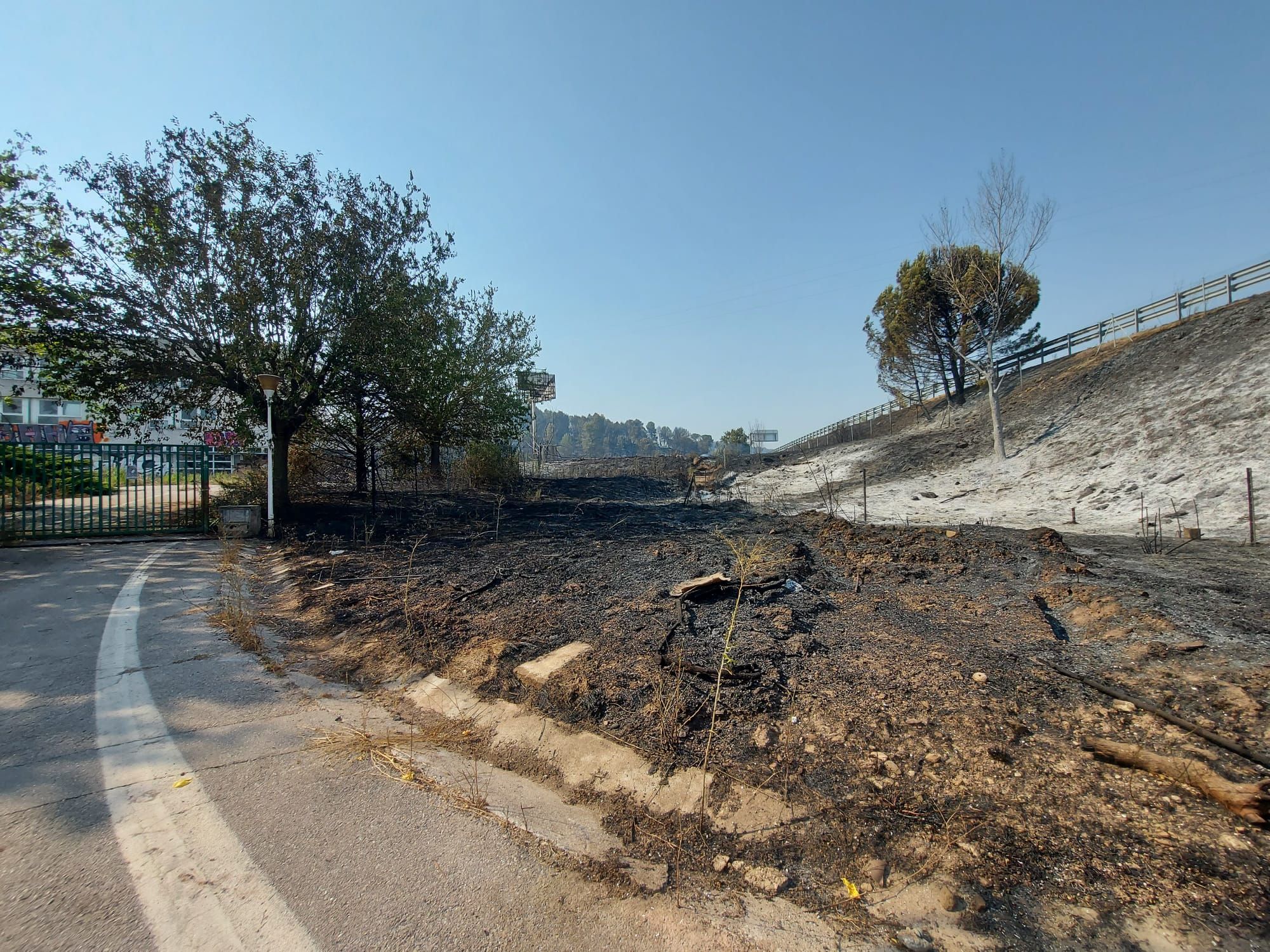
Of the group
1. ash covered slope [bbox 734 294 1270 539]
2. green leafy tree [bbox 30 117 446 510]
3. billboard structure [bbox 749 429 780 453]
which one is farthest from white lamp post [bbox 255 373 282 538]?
billboard structure [bbox 749 429 780 453]

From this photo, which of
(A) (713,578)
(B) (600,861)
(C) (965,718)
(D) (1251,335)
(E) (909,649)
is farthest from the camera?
(D) (1251,335)

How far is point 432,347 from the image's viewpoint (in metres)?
14.4

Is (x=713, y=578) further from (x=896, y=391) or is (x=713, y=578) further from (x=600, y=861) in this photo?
(x=896, y=391)

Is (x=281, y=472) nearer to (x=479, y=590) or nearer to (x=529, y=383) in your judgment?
(x=479, y=590)

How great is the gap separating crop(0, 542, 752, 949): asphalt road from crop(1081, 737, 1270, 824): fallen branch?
2159 mm

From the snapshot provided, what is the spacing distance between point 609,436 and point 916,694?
13532 centimetres

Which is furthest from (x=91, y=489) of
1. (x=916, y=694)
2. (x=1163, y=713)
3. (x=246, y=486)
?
(x=1163, y=713)

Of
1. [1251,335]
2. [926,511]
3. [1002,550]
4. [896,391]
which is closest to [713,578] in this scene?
[1002,550]

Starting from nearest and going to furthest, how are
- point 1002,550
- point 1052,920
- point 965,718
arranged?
point 1052,920 < point 965,718 < point 1002,550

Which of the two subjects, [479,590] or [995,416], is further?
[995,416]

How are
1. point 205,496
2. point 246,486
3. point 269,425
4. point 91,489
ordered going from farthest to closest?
point 246,486
point 205,496
point 91,489
point 269,425

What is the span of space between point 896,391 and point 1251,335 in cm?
1641

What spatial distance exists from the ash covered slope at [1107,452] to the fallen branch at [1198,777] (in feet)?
32.2

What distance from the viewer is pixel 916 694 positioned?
11.3 feet
